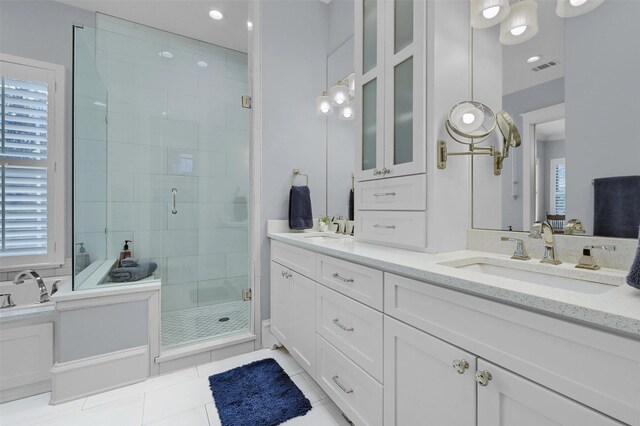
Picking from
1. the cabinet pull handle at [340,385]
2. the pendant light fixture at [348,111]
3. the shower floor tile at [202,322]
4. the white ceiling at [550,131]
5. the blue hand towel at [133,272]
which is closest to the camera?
the white ceiling at [550,131]

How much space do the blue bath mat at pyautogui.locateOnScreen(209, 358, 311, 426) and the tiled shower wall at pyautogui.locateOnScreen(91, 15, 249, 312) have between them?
27.3 inches

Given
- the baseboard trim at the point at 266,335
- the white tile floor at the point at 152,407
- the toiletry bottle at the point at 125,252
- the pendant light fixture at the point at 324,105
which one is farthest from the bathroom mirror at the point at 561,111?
the toiletry bottle at the point at 125,252

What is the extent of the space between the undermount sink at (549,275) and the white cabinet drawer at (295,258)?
0.73 meters

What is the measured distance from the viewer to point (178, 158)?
2.50m

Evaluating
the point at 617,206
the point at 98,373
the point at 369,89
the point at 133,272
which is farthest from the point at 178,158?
the point at 617,206

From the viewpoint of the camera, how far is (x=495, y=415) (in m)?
0.70

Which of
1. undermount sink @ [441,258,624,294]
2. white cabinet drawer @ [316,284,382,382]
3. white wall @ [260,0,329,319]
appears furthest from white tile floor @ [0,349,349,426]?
undermount sink @ [441,258,624,294]

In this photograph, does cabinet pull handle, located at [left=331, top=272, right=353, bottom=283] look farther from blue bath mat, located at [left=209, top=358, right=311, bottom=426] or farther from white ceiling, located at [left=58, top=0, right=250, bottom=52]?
white ceiling, located at [left=58, top=0, right=250, bottom=52]

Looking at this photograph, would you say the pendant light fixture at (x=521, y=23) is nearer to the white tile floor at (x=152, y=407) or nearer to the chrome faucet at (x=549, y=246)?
the chrome faucet at (x=549, y=246)

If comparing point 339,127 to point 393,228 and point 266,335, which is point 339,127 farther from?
point 266,335

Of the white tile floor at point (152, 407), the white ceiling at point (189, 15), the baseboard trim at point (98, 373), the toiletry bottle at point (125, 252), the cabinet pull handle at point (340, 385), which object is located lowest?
the white tile floor at point (152, 407)

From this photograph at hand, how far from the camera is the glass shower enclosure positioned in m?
2.16

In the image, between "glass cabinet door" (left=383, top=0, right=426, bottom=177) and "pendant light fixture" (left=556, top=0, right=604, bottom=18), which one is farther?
"glass cabinet door" (left=383, top=0, right=426, bottom=177)

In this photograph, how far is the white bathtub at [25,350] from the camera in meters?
1.61
